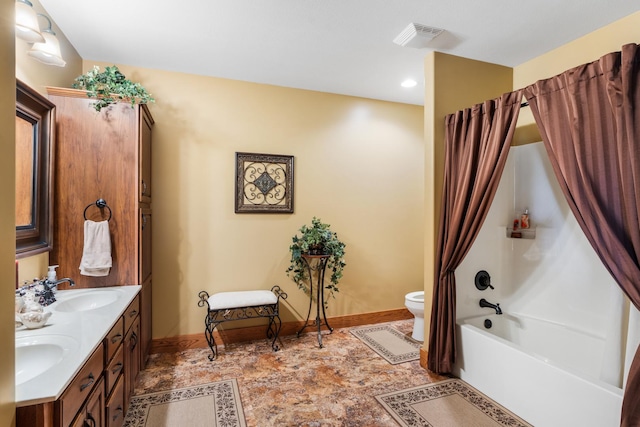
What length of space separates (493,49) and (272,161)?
2.20 m

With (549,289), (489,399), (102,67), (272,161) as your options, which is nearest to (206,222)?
(272,161)

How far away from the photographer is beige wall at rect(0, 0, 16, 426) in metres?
0.92

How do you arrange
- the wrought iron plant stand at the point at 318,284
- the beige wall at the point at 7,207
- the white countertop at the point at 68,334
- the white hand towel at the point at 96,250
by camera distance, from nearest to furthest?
the beige wall at the point at 7,207 < the white countertop at the point at 68,334 < the white hand towel at the point at 96,250 < the wrought iron plant stand at the point at 318,284

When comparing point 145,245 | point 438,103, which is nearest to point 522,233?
point 438,103

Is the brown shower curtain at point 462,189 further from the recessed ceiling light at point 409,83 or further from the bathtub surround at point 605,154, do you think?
the recessed ceiling light at point 409,83

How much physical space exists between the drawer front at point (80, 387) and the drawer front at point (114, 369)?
0.12 meters

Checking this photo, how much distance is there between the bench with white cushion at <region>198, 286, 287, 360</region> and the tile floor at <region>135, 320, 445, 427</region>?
139 millimetres

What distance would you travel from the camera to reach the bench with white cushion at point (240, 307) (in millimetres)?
2962

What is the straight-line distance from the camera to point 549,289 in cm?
268

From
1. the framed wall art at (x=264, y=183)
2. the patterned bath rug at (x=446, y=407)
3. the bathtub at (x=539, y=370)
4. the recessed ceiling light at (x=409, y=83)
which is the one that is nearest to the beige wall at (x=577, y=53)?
the recessed ceiling light at (x=409, y=83)

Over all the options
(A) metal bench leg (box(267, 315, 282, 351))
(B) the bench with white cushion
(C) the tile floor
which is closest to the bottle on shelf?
(C) the tile floor

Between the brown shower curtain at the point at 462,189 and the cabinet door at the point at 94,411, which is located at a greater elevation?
the brown shower curtain at the point at 462,189

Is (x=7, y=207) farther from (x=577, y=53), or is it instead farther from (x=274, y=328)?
(x=577, y=53)

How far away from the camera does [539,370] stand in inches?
79.0
